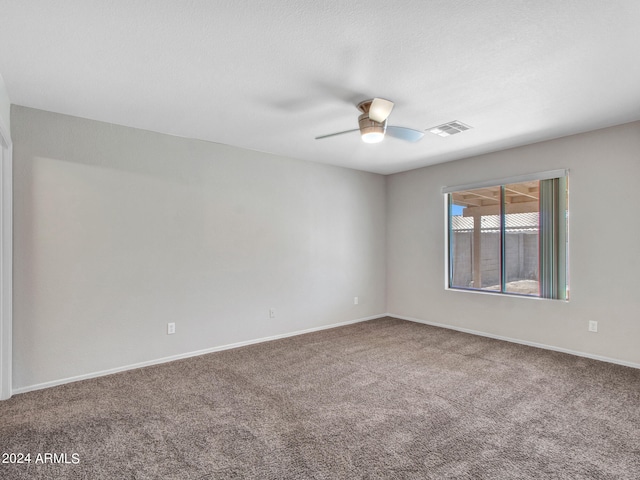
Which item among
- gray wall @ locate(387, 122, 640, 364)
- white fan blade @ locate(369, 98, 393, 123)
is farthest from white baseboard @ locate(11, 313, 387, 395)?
white fan blade @ locate(369, 98, 393, 123)

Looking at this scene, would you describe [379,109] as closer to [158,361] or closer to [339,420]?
[339,420]

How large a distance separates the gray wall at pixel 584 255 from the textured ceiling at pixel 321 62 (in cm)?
40

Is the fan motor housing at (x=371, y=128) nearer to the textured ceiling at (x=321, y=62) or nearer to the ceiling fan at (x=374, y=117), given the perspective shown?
the ceiling fan at (x=374, y=117)

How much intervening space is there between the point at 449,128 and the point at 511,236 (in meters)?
1.89

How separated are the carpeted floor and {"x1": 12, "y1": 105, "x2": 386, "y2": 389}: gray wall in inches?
16.9

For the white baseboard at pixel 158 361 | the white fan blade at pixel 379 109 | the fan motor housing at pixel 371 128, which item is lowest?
the white baseboard at pixel 158 361

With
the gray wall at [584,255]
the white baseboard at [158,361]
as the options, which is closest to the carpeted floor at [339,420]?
the white baseboard at [158,361]

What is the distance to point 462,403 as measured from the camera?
2.72 meters

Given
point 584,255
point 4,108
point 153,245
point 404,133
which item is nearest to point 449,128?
point 404,133

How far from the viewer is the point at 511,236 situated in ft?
15.0

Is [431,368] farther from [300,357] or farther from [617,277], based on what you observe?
[617,277]

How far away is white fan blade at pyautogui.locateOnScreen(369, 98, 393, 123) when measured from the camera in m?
2.66

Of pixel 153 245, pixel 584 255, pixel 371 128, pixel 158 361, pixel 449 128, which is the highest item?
pixel 449 128

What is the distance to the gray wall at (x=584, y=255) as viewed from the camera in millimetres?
3508
